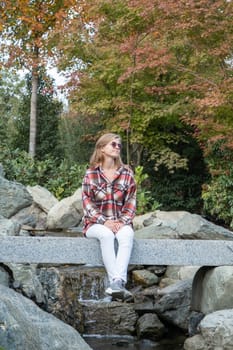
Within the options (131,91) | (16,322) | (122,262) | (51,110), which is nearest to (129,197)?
(122,262)

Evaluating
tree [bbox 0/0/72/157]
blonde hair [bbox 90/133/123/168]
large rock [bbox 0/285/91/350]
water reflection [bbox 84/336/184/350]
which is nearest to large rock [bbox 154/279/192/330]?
water reflection [bbox 84/336/184/350]

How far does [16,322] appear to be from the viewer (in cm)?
317

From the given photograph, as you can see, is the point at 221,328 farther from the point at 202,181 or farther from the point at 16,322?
the point at 202,181

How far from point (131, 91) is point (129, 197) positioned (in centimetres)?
911

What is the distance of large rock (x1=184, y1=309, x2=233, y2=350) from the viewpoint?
4.33 meters

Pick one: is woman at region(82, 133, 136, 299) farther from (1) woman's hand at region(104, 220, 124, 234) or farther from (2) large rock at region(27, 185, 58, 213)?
(2) large rock at region(27, 185, 58, 213)

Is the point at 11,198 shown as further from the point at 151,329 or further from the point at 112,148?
the point at 112,148

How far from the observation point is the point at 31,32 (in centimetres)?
1770

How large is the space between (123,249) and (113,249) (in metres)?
0.09

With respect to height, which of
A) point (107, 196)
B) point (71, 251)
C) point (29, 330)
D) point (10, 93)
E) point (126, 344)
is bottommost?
point (126, 344)

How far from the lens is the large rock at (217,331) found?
4.33m

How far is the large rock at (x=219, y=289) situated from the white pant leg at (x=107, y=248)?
1.15 m

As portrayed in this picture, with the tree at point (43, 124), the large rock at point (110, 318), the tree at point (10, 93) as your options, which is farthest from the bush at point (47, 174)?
the tree at point (10, 93)

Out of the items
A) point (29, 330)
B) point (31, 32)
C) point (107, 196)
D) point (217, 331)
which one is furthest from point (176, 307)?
point (31, 32)
